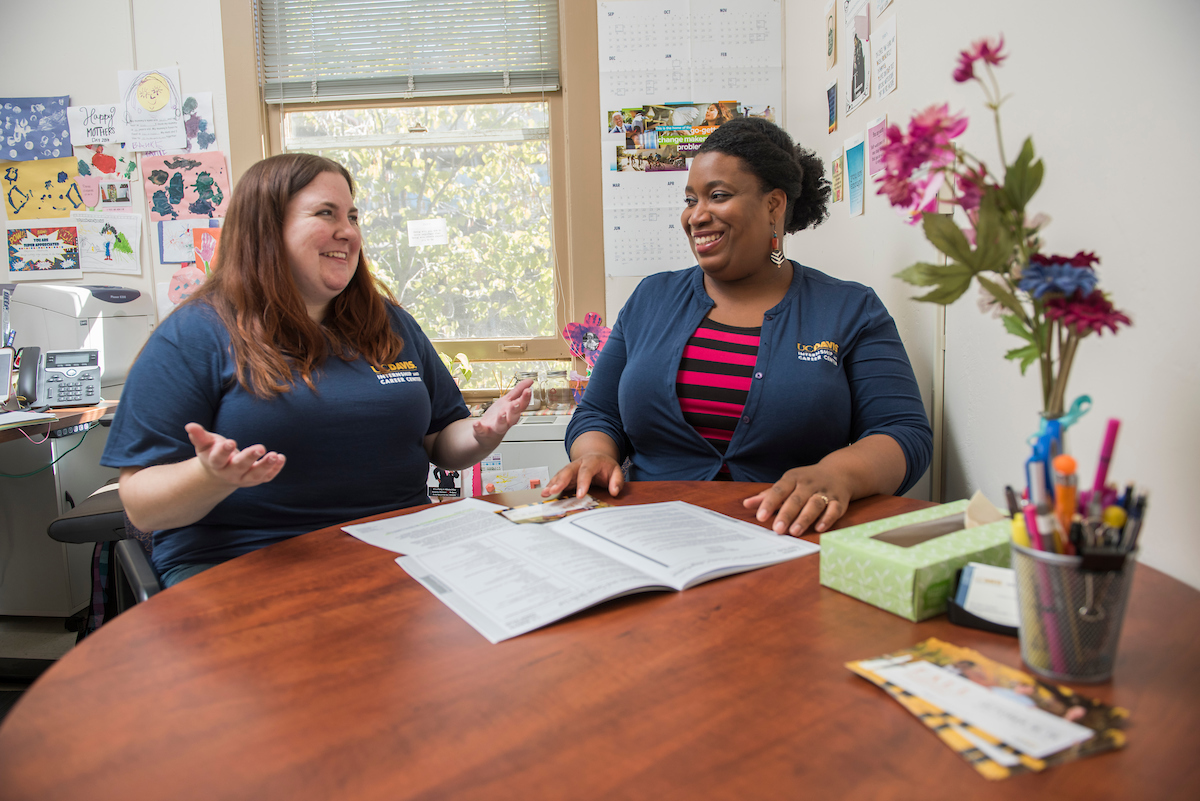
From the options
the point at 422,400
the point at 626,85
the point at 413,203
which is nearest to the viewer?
the point at 422,400

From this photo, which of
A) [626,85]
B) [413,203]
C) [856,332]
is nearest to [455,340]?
[413,203]

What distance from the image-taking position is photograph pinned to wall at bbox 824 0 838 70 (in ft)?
6.57

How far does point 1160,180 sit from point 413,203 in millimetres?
2589

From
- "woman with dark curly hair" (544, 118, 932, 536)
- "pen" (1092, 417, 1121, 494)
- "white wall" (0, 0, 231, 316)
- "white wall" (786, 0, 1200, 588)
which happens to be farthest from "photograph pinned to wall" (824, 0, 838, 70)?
"white wall" (0, 0, 231, 316)

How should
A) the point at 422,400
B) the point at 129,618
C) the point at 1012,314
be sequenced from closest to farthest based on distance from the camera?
the point at 1012,314 < the point at 129,618 < the point at 422,400

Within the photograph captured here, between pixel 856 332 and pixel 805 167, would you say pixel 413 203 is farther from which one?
pixel 856 332

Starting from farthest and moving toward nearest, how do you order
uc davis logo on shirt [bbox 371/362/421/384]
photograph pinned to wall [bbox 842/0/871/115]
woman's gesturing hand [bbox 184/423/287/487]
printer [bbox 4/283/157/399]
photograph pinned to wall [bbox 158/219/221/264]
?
photograph pinned to wall [bbox 158/219/221/264] < printer [bbox 4/283/157/399] < photograph pinned to wall [bbox 842/0/871/115] < uc davis logo on shirt [bbox 371/362/421/384] < woman's gesturing hand [bbox 184/423/287/487]

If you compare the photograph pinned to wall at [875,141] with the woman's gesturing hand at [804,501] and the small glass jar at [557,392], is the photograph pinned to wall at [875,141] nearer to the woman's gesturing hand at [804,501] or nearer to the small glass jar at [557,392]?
the woman's gesturing hand at [804,501]

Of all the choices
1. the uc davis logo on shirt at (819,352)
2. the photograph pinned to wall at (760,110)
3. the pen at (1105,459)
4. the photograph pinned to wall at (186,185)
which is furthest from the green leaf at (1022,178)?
the photograph pinned to wall at (186,185)

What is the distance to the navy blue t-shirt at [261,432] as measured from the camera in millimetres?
1138

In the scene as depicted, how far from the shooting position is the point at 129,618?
0.74 metres

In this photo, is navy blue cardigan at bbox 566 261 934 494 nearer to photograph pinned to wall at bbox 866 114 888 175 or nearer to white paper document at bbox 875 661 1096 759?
photograph pinned to wall at bbox 866 114 888 175

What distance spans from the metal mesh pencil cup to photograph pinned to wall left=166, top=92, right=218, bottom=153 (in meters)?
3.14

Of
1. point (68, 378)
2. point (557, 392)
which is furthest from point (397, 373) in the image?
point (68, 378)
